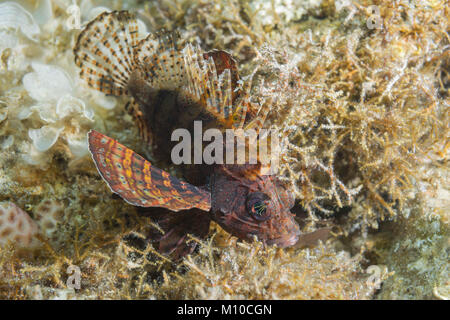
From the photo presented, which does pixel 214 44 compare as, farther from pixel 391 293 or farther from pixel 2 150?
pixel 391 293

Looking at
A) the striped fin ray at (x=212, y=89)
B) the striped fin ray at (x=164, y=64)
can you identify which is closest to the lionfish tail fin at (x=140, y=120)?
the striped fin ray at (x=164, y=64)

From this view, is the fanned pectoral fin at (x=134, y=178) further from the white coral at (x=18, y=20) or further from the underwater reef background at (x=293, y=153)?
the white coral at (x=18, y=20)

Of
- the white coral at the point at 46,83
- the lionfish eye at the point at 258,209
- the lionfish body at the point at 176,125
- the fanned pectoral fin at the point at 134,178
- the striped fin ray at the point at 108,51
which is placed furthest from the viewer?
the striped fin ray at the point at 108,51

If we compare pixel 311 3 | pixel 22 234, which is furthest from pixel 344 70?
pixel 22 234

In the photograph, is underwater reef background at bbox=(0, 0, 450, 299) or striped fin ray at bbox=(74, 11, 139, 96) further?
striped fin ray at bbox=(74, 11, 139, 96)

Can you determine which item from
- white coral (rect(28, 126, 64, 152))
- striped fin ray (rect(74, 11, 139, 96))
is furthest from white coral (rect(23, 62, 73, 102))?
white coral (rect(28, 126, 64, 152))

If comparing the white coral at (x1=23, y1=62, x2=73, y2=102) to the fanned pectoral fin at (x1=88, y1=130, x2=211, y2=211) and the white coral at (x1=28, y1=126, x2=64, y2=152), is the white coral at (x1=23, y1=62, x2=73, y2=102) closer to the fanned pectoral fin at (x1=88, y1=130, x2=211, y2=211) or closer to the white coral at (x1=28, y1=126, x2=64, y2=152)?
the white coral at (x1=28, y1=126, x2=64, y2=152)
